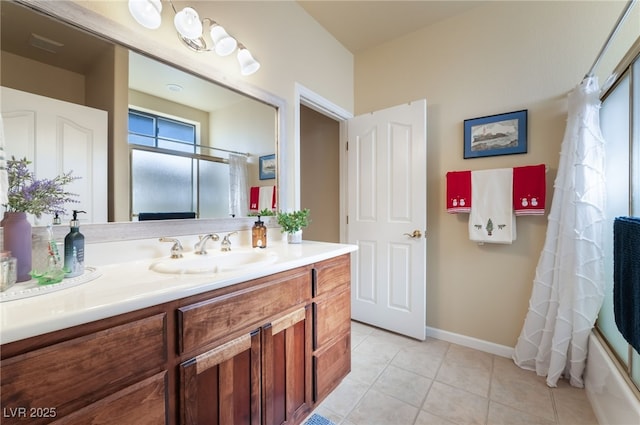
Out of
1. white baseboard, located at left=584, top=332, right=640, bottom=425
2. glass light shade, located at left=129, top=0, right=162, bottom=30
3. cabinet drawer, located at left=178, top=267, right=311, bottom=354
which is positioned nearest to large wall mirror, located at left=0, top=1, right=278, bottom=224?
glass light shade, located at left=129, top=0, right=162, bottom=30

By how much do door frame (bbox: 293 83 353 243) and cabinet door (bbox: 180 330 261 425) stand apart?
1.18 metres

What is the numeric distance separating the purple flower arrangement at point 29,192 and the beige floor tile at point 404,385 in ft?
6.09

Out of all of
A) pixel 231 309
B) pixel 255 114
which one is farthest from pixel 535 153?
pixel 231 309

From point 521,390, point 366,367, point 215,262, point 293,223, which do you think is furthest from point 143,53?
point 521,390

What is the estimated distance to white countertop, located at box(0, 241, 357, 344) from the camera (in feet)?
1.86

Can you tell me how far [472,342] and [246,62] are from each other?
2608 millimetres

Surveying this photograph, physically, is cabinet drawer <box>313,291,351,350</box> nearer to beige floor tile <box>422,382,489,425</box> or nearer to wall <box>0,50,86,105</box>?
beige floor tile <box>422,382,489,425</box>

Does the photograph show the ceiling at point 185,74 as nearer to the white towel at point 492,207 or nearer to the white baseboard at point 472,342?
the white towel at point 492,207

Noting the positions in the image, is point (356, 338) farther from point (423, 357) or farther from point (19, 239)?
point (19, 239)

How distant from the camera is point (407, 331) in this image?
2.30 meters

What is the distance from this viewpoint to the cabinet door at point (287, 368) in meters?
1.12

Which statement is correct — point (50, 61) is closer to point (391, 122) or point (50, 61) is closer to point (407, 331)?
point (391, 122)

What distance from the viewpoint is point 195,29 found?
1.33 m

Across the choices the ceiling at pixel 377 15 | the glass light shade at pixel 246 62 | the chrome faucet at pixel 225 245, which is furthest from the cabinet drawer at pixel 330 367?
the ceiling at pixel 377 15
